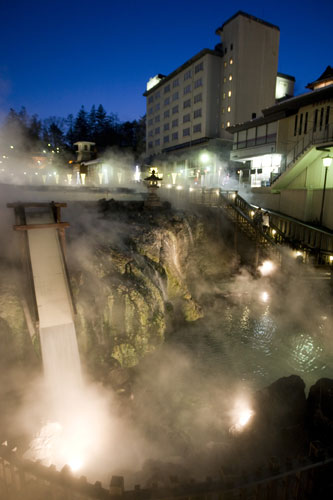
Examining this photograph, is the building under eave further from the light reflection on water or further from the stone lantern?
the stone lantern

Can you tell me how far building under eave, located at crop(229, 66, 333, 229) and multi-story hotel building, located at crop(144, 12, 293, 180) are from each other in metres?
7.44

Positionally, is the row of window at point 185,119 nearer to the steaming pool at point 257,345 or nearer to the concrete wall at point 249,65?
the concrete wall at point 249,65

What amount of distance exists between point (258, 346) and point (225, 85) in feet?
110

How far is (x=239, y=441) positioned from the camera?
221 inches

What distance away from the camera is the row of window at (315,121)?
715 inches

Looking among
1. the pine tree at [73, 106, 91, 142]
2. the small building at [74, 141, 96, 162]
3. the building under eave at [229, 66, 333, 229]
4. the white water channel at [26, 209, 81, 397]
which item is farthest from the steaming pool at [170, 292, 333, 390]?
the pine tree at [73, 106, 91, 142]

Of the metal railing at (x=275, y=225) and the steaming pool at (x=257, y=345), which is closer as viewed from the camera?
the steaming pool at (x=257, y=345)

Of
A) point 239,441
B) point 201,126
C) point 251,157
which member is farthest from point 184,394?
point 201,126

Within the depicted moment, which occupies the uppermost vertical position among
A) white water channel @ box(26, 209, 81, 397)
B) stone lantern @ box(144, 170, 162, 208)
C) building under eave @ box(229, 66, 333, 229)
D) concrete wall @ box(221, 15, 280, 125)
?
concrete wall @ box(221, 15, 280, 125)

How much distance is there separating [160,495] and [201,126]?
37197 millimetres

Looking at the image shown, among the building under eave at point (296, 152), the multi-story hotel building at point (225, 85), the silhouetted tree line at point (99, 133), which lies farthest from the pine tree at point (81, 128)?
the building under eave at point (296, 152)

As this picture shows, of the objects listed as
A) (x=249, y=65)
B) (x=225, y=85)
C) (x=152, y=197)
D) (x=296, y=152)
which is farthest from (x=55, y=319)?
(x=249, y=65)

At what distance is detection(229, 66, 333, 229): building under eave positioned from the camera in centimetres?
1686

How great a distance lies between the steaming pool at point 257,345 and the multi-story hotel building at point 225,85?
78.2 feet
